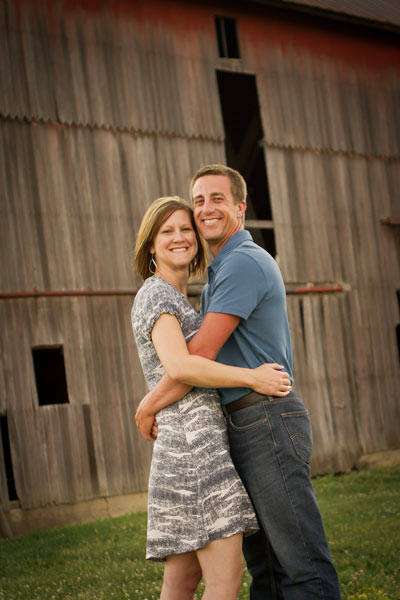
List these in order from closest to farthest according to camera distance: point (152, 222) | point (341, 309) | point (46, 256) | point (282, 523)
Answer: point (282, 523) < point (152, 222) < point (46, 256) < point (341, 309)

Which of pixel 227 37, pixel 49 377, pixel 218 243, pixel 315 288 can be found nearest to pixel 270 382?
pixel 218 243

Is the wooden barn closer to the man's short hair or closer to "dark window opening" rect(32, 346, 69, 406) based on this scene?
"dark window opening" rect(32, 346, 69, 406)

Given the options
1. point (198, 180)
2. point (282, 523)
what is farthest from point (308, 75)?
point (282, 523)

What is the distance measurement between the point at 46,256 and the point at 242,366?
28.1 feet

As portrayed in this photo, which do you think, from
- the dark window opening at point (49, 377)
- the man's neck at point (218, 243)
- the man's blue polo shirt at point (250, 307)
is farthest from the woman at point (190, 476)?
the dark window opening at point (49, 377)

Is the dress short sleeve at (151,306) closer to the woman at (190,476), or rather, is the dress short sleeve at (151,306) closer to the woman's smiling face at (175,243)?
the woman at (190,476)

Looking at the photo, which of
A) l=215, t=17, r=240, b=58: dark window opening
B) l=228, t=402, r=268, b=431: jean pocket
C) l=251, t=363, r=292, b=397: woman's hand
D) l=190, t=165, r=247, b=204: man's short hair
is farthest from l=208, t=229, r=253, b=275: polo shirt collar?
l=215, t=17, r=240, b=58: dark window opening

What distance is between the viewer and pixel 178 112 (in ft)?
43.7

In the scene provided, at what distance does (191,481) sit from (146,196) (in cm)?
984

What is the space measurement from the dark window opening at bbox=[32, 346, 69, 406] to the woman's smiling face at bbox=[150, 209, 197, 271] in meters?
10.6

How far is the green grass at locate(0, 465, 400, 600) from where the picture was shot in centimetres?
653

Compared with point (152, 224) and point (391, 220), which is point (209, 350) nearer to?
point (152, 224)

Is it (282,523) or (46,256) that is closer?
(282,523)

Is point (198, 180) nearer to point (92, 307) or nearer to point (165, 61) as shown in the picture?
point (92, 307)
